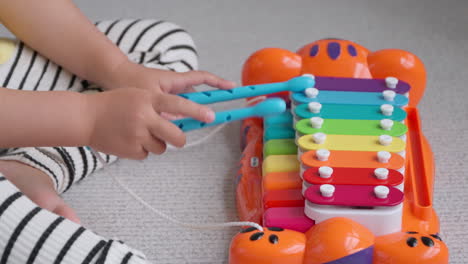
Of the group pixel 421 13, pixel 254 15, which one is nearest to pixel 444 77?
pixel 421 13

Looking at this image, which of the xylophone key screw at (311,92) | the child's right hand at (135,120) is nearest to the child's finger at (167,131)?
the child's right hand at (135,120)

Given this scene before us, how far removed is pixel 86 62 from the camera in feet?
3.10

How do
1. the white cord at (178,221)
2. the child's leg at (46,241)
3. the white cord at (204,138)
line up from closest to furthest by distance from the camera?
1. the child's leg at (46,241)
2. the white cord at (178,221)
3. the white cord at (204,138)

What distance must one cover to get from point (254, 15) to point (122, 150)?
0.72 meters

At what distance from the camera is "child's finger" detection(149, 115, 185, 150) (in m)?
0.69

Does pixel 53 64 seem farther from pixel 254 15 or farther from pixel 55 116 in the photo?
pixel 254 15

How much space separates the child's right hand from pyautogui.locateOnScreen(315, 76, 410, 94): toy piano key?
0.73 ft

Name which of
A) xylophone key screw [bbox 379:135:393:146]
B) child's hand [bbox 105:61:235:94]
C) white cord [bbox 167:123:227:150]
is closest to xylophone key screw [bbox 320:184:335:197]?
xylophone key screw [bbox 379:135:393:146]

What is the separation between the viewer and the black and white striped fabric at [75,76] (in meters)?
Result: 0.85

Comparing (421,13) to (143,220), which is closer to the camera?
(143,220)

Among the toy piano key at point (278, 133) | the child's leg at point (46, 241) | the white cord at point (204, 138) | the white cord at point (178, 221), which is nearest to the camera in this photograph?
the child's leg at point (46, 241)

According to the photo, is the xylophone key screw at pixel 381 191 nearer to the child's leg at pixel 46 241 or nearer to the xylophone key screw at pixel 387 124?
the xylophone key screw at pixel 387 124

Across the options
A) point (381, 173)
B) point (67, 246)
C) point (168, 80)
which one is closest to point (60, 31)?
point (168, 80)

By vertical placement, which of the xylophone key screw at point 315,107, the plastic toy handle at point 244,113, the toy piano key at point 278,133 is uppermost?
the plastic toy handle at point 244,113
